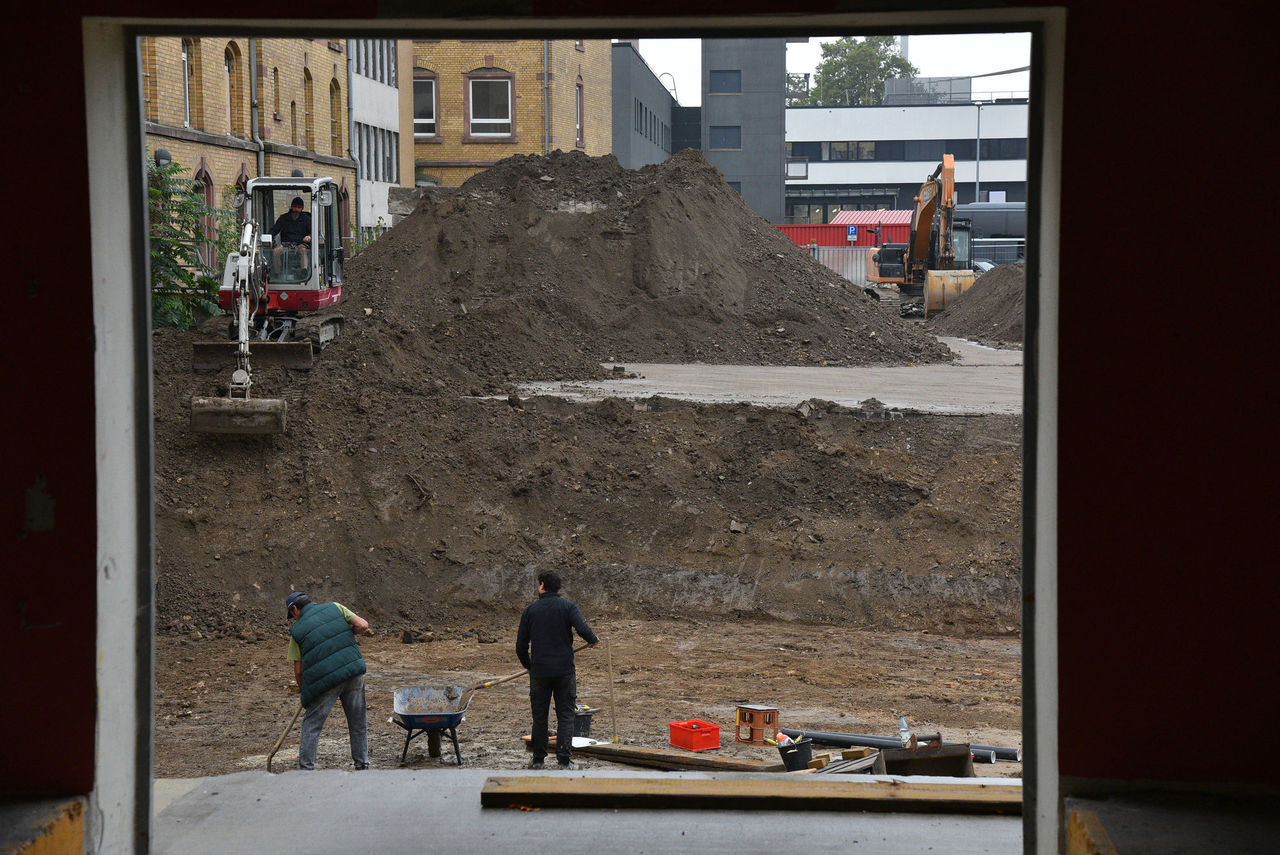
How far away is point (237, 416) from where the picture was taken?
1677 centimetres

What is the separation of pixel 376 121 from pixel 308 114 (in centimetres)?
705

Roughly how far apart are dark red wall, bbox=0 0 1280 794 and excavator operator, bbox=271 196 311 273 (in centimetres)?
1641

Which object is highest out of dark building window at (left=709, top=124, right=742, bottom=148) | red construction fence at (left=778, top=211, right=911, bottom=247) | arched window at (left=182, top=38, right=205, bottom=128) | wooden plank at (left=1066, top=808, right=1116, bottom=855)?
dark building window at (left=709, top=124, right=742, bottom=148)

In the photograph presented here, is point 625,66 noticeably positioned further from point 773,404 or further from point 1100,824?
point 1100,824

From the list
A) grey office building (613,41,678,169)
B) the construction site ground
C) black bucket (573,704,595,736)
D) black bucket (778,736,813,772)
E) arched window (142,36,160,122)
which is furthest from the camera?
grey office building (613,41,678,169)

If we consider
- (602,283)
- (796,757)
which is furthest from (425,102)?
(796,757)

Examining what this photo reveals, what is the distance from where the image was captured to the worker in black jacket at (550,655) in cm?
965

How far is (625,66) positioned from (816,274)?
34.5 m

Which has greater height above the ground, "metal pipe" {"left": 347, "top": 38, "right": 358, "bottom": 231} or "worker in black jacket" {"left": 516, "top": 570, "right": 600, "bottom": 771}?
"metal pipe" {"left": 347, "top": 38, "right": 358, "bottom": 231}

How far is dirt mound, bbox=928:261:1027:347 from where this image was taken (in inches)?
1241

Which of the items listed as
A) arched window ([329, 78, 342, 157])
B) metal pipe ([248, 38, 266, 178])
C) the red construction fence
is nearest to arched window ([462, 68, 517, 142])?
arched window ([329, 78, 342, 157])

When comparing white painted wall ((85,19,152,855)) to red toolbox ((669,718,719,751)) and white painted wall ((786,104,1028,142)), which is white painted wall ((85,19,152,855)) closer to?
red toolbox ((669,718,719,751))

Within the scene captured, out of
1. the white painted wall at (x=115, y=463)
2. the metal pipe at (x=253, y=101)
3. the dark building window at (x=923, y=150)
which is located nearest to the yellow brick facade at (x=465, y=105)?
the metal pipe at (x=253, y=101)

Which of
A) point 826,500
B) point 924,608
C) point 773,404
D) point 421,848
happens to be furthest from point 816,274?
point 421,848
